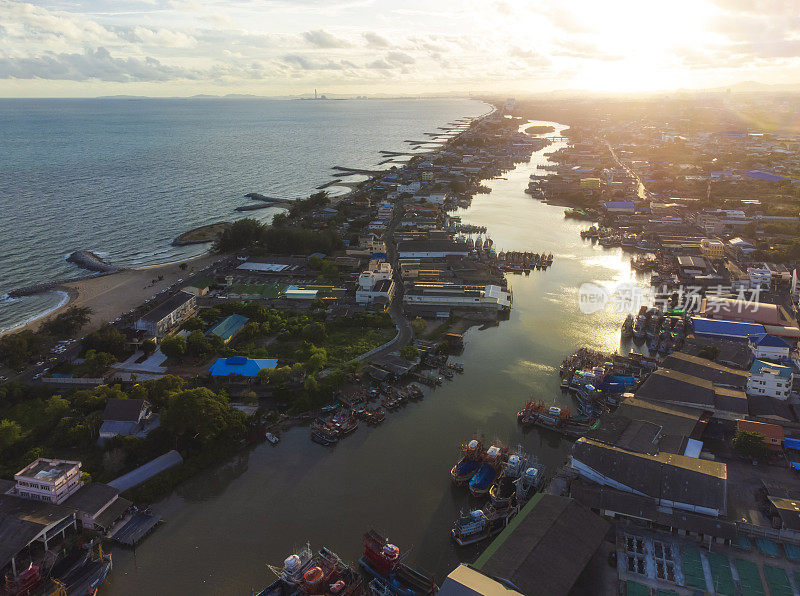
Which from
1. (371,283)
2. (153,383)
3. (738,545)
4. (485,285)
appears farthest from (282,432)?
(485,285)

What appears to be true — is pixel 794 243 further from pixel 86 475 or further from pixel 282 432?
pixel 86 475

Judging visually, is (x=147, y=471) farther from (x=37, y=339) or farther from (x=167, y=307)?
(x=167, y=307)

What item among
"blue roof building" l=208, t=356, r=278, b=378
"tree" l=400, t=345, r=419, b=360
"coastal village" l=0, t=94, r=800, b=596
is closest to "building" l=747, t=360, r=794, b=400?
"coastal village" l=0, t=94, r=800, b=596

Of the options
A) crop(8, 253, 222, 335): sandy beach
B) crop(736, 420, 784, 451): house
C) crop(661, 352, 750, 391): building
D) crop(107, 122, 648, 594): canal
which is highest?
crop(736, 420, 784, 451): house

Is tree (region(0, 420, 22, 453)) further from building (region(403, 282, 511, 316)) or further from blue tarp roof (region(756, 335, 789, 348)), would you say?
blue tarp roof (region(756, 335, 789, 348))

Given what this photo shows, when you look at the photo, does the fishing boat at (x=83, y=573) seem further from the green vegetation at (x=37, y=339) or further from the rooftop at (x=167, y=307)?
the rooftop at (x=167, y=307)

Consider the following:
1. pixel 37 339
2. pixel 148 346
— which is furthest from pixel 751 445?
pixel 37 339

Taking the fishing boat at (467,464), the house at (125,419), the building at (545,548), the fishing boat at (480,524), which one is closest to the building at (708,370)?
the fishing boat at (467,464)
